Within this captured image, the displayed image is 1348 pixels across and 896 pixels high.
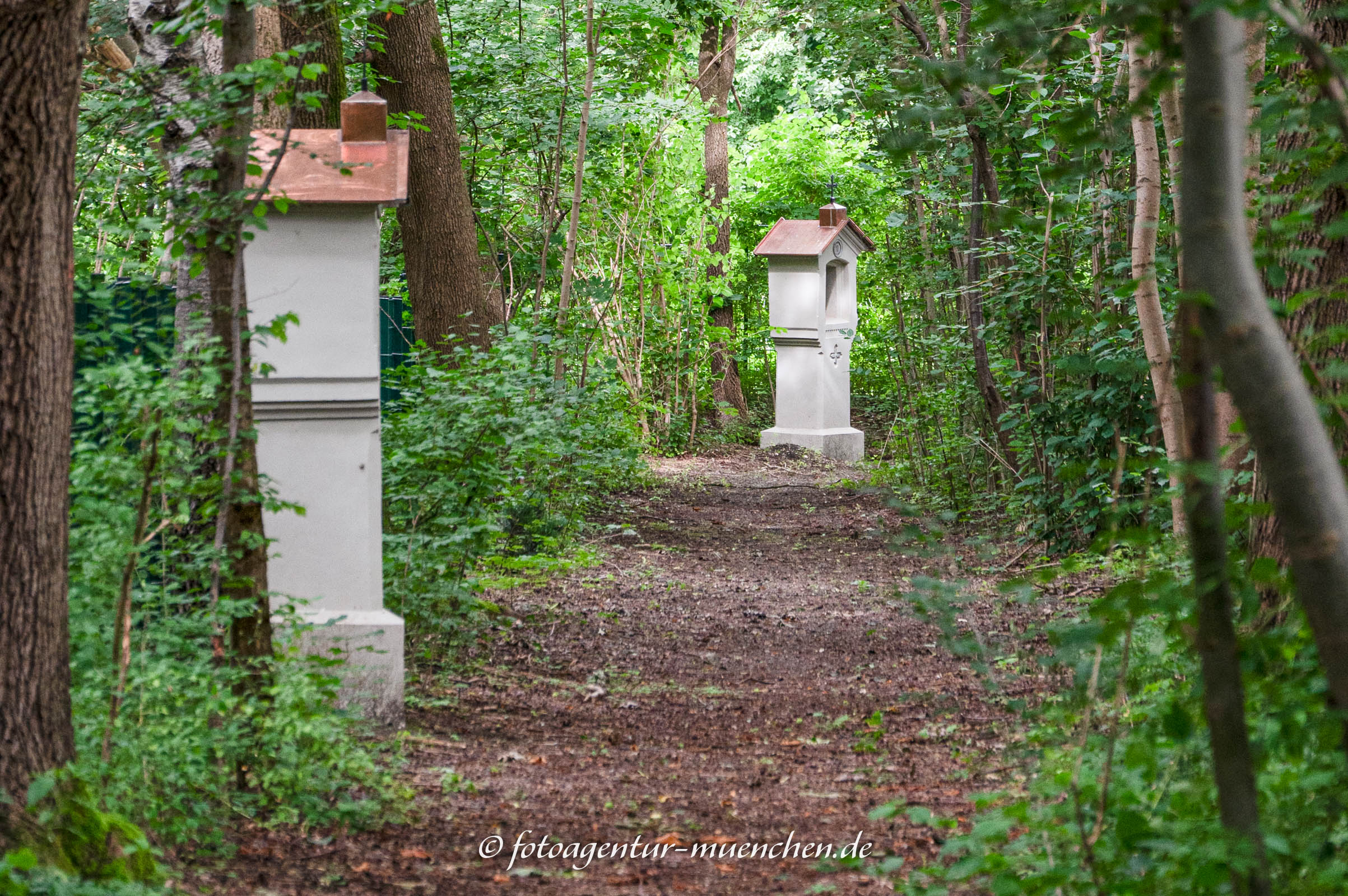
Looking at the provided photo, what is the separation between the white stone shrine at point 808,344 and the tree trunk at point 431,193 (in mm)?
7032

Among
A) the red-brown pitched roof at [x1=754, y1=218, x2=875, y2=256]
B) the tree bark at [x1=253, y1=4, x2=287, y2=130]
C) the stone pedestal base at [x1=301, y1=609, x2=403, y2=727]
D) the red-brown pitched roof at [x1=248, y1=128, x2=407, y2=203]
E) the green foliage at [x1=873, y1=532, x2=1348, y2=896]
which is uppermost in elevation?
the red-brown pitched roof at [x1=754, y1=218, x2=875, y2=256]

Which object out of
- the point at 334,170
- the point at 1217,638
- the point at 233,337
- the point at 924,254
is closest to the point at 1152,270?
the point at 334,170

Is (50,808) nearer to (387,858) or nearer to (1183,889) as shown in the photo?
(387,858)

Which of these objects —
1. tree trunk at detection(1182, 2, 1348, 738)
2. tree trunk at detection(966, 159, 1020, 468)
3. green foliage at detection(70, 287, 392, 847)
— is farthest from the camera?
tree trunk at detection(966, 159, 1020, 468)

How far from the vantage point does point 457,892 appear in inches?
127

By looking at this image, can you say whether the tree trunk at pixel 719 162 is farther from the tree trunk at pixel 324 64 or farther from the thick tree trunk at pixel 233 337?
the thick tree trunk at pixel 233 337

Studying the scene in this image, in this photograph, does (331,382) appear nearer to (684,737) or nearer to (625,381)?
(684,737)

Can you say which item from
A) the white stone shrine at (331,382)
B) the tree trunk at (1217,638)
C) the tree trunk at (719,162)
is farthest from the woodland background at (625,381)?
the tree trunk at (719,162)

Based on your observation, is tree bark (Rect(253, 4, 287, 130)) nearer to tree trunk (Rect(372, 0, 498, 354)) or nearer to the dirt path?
the dirt path

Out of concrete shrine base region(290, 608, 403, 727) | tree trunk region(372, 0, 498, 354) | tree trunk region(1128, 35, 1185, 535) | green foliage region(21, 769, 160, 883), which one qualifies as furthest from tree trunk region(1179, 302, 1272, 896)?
tree trunk region(372, 0, 498, 354)

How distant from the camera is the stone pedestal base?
4480mm

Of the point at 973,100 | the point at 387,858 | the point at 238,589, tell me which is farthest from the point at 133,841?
the point at 973,100

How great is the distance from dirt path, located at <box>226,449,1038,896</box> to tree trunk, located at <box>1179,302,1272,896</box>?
0.97 m

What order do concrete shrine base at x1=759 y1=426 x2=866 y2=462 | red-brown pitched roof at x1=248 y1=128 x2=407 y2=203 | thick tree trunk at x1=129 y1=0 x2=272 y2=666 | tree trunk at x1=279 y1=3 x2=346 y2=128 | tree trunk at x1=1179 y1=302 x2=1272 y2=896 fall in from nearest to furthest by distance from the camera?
tree trunk at x1=1179 y1=302 x2=1272 y2=896 < thick tree trunk at x1=129 y1=0 x2=272 y2=666 < red-brown pitched roof at x1=248 y1=128 x2=407 y2=203 < tree trunk at x1=279 y1=3 x2=346 y2=128 < concrete shrine base at x1=759 y1=426 x2=866 y2=462
